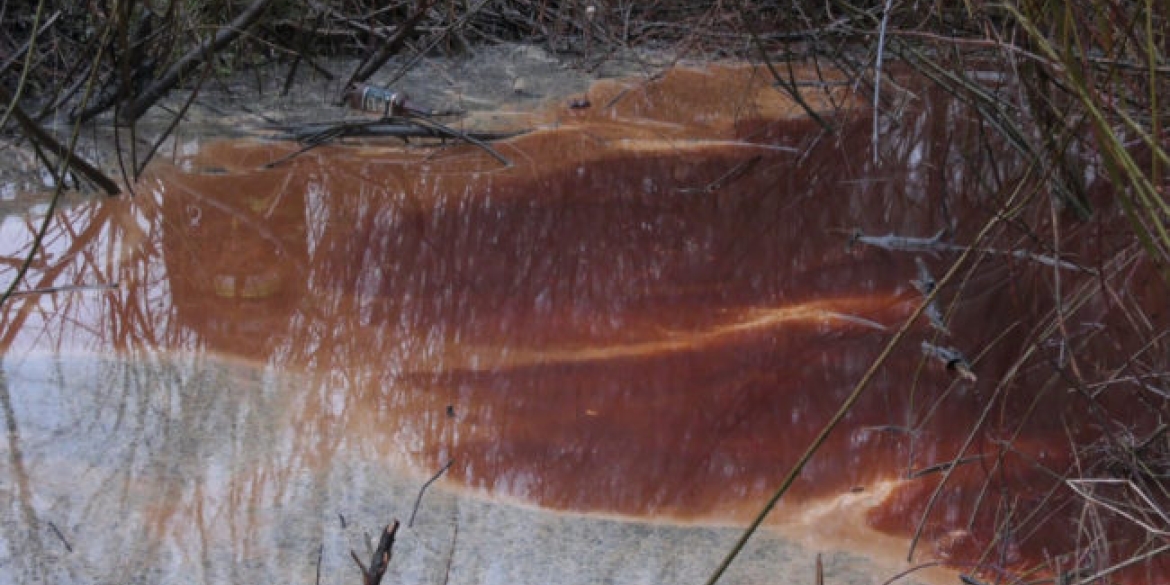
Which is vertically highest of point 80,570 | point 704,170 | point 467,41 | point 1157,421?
point 467,41

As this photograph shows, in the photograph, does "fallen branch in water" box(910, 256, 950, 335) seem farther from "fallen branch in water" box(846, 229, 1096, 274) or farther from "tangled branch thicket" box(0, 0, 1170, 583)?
"tangled branch thicket" box(0, 0, 1170, 583)

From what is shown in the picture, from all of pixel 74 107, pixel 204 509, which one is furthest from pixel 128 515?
pixel 74 107

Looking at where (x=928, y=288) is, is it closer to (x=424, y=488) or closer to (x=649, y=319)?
(x=649, y=319)

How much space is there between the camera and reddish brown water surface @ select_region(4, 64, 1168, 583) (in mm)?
3074

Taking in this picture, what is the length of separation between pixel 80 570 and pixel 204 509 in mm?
305

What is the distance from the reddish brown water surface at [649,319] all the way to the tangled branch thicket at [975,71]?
0.06 meters

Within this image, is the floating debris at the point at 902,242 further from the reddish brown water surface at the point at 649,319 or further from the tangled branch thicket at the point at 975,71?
the tangled branch thicket at the point at 975,71

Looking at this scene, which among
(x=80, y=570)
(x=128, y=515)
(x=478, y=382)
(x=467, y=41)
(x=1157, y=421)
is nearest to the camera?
(x=80, y=570)

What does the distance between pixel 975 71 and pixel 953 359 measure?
199cm

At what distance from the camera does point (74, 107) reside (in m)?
5.49

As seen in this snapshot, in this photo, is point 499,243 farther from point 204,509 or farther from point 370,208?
point 204,509

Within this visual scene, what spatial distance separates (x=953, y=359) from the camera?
3664 mm

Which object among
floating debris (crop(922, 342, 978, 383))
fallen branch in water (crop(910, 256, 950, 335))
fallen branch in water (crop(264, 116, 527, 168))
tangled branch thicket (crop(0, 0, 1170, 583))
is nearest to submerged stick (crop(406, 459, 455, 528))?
tangled branch thicket (crop(0, 0, 1170, 583))

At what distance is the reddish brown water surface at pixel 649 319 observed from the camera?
10.1 feet
